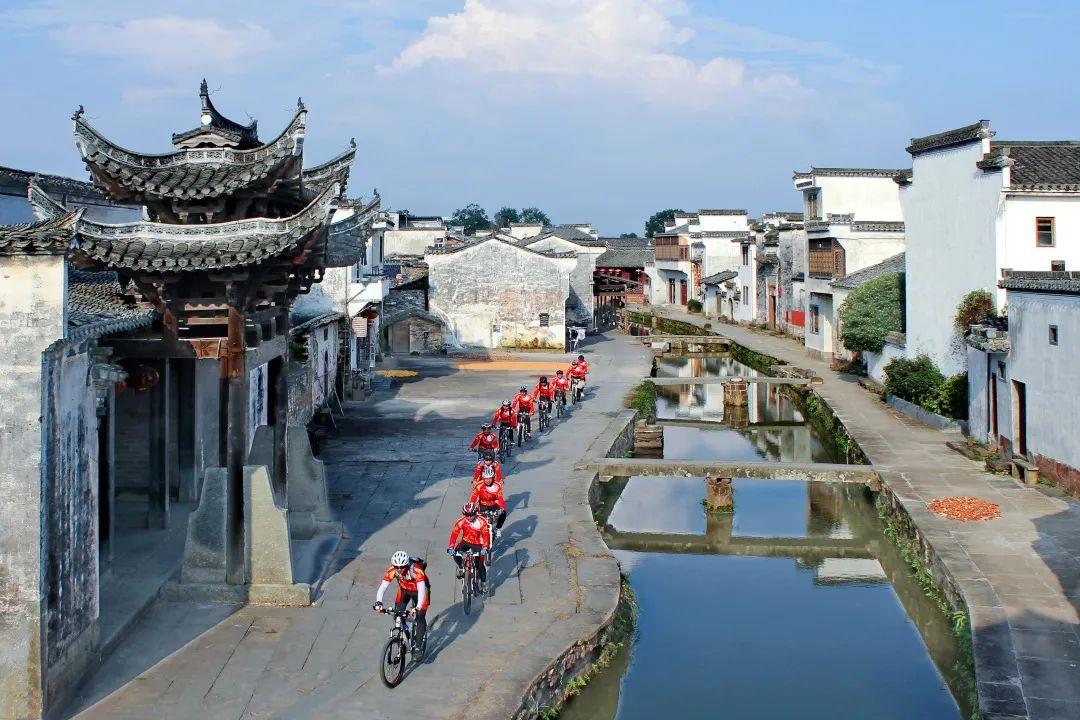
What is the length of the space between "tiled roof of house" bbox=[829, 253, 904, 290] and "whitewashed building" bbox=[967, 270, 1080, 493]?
45.0ft

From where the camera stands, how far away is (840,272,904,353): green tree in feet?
102

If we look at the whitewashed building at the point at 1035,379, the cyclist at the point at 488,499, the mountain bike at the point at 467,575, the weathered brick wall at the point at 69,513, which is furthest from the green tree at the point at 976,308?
the weathered brick wall at the point at 69,513

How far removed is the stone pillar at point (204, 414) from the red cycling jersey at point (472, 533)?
5368 mm

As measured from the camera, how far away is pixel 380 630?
11.2m

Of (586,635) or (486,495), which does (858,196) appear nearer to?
(486,495)

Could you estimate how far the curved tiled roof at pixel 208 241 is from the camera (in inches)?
442

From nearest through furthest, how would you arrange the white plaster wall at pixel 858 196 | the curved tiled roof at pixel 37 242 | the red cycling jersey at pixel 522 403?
1. the curved tiled roof at pixel 37 242
2. the red cycling jersey at pixel 522 403
3. the white plaster wall at pixel 858 196

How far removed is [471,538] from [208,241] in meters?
4.24

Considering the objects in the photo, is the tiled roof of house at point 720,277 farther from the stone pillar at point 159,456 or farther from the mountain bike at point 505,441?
the stone pillar at point 159,456

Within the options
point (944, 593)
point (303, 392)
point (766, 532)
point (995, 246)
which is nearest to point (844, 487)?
point (766, 532)

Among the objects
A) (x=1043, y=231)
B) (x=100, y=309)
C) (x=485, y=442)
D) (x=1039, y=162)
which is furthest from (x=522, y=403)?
(x=1039, y=162)

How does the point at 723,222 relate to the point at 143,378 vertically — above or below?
above

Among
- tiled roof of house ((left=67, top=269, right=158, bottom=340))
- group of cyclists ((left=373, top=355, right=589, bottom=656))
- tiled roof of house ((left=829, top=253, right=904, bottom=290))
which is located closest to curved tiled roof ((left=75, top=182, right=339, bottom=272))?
tiled roof of house ((left=67, top=269, right=158, bottom=340))

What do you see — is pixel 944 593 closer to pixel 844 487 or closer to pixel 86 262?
pixel 844 487
